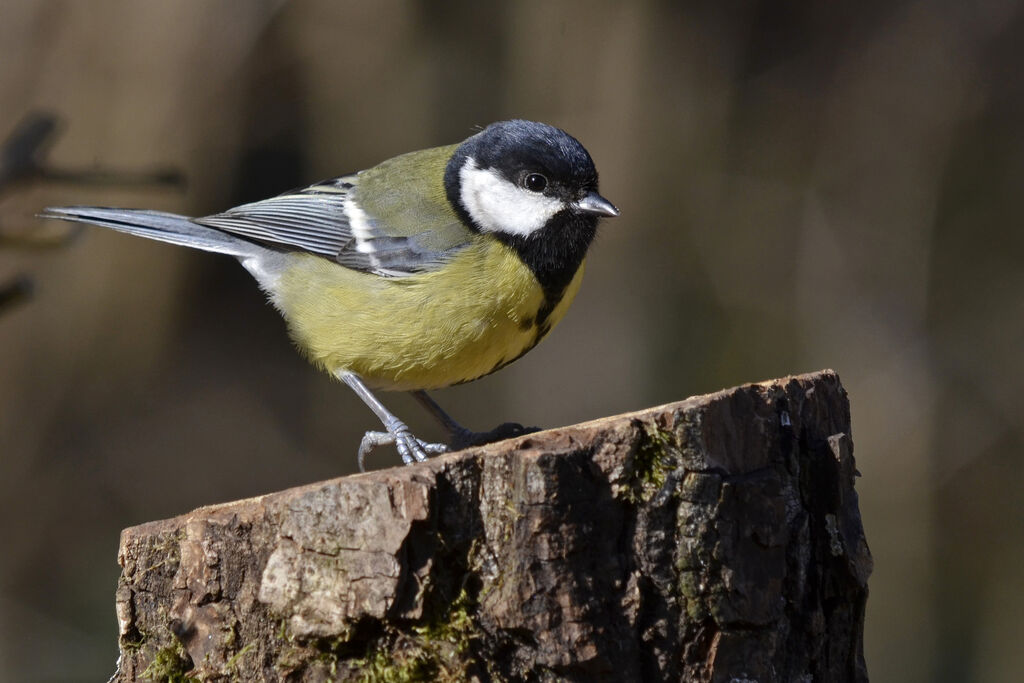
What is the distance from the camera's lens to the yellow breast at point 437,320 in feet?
8.72

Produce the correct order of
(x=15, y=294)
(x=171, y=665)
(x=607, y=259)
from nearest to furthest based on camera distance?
(x=171, y=665)
(x=15, y=294)
(x=607, y=259)

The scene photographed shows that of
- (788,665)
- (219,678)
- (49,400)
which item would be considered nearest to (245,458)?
(49,400)

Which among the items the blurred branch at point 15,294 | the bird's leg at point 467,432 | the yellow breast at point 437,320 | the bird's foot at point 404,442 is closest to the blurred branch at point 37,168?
the blurred branch at point 15,294

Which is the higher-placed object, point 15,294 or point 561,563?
point 15,294

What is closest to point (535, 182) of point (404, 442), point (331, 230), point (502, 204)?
point (502, 204)

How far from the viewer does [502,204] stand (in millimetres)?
2801

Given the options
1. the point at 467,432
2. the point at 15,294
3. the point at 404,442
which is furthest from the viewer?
the point at 467,432

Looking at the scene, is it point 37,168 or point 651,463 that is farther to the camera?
point 37,168

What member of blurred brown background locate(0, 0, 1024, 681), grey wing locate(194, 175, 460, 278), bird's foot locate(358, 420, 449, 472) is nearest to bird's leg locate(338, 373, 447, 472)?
bird's foot locate(358, 420, 449, 472)

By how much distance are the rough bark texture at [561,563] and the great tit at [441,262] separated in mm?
911

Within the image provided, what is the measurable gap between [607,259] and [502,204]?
2643mm

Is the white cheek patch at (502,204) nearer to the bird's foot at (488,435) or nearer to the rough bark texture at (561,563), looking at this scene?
the bird's foot at (488,435)

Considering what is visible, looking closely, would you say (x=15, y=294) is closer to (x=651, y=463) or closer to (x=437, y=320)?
(x=437, y=320)

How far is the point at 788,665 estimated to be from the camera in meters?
1.65
